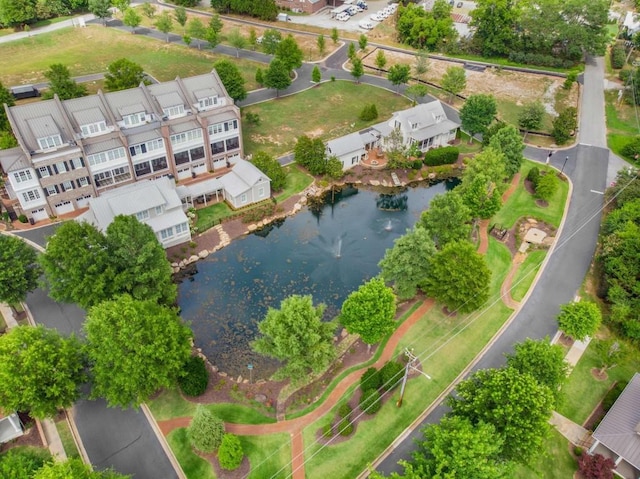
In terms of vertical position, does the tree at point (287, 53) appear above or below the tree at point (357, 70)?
above

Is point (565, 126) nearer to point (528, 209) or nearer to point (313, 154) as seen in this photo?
point (528, 209)

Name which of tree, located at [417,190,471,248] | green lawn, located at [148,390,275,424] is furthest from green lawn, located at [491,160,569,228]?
green lawn, located at [148,390,275,424]

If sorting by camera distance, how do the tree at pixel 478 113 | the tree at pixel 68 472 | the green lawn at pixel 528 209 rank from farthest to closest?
the tree at pixel 478 113 → the green lawn at pixel 528 209 → the tree at pixel 68 472

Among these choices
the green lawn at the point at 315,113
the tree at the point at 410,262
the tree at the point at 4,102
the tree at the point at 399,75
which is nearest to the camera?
the tree at the point at 410,262

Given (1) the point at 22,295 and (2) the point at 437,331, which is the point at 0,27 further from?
(2) the point at 437,331

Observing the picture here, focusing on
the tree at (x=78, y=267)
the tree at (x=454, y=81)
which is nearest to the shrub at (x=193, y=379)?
the tree at (x=78, y=267)

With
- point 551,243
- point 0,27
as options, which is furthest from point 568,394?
point 0,27

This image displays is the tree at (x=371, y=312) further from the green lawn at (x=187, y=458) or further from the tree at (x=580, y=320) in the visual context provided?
the tree at (x=580, y=320)

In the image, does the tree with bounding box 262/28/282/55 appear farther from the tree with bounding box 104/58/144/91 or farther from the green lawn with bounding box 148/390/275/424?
the green lawn with bounding box 148/390/275/424
